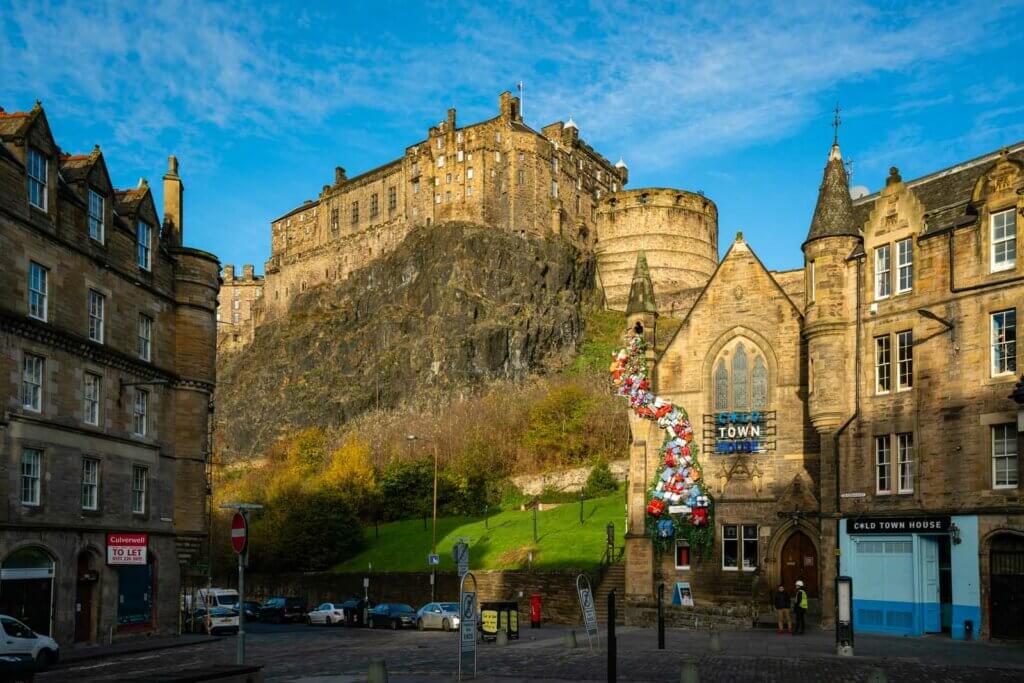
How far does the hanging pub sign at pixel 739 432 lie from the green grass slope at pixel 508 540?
9040mm

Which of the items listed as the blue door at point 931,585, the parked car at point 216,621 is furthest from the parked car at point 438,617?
the blue door at point 931,585

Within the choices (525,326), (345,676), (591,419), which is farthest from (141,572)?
(525,326)

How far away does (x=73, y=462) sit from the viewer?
33.3 m

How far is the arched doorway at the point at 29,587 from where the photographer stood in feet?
99.1

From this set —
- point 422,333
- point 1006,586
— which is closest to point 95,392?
point 1006,586

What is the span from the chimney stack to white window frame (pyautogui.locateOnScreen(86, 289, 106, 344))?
6028 mm

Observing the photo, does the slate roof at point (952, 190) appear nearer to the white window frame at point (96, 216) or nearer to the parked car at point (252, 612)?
the white window frame at point (96, 216)

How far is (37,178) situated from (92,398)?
23.0 feet

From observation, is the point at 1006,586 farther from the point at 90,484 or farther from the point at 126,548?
the point at 90,484

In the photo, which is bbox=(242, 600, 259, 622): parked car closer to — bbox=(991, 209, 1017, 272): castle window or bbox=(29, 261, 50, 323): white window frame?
bbox=(29, 261, 50, 323): white window frame

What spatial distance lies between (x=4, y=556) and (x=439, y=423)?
48841 mm

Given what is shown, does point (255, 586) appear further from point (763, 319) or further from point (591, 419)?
point (763, 319)

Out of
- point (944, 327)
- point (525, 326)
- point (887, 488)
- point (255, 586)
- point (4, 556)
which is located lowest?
point (255, 586)

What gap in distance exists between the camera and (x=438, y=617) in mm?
41375
